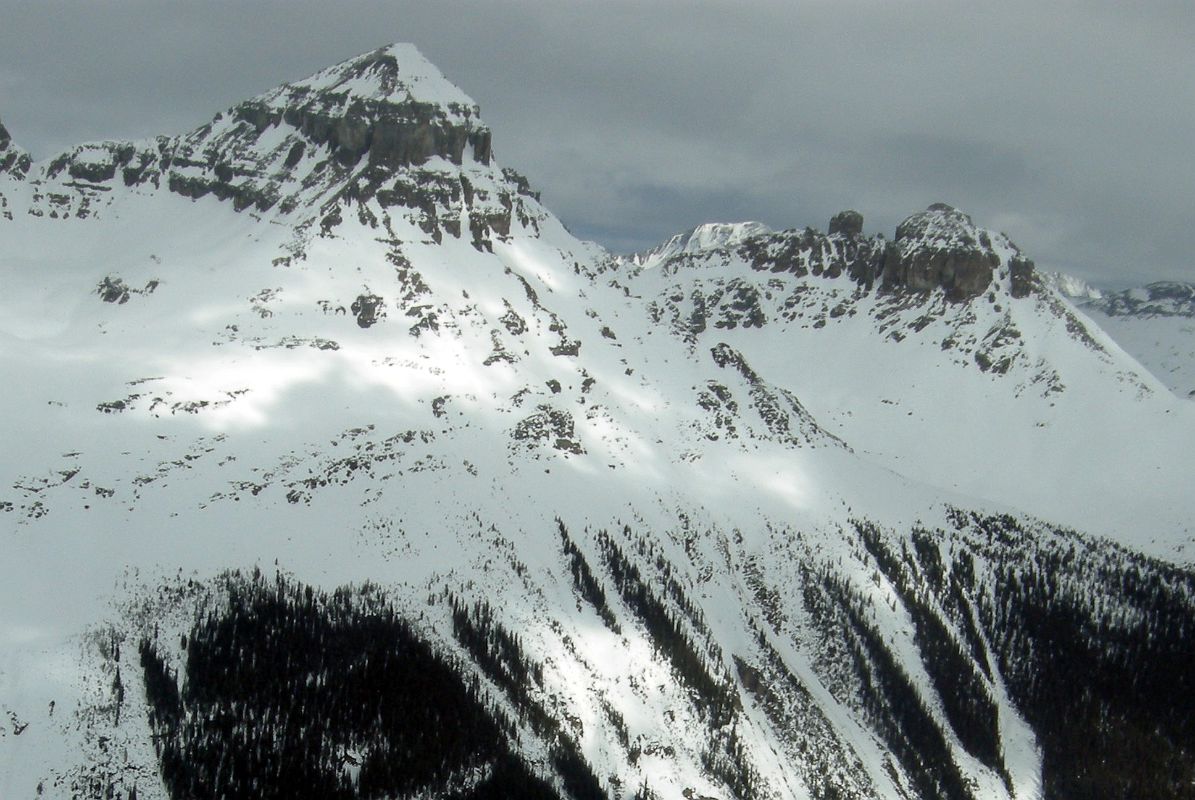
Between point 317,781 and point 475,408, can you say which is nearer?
point 317,781

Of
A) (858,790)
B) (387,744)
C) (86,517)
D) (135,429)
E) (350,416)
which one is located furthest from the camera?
(350,416)

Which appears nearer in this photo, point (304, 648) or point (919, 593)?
point (304, 648)

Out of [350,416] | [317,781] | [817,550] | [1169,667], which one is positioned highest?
[350,416]

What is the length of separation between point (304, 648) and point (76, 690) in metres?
25.1

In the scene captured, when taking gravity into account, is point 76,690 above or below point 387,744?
above

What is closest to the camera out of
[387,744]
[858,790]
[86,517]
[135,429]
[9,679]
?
[9,679]

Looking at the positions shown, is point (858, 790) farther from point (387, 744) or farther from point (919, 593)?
point (387, 744)

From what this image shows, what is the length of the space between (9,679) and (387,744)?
139 feet

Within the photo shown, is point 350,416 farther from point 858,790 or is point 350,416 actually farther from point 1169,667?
point 1169,667

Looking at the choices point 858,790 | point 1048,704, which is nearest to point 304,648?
point 858,790

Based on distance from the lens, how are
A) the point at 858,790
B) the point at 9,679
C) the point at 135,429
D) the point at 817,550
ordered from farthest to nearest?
1. the point at 817,550
2. the point at 135,429
3. the point at 858,790
4. the point at 9,679

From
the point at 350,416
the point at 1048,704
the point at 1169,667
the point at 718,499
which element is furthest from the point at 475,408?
the point at 1169,667

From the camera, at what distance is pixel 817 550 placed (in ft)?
567

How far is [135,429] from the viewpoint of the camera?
14550 centimetres
